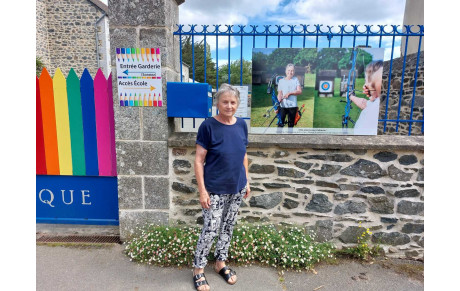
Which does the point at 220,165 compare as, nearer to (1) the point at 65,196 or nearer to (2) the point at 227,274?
(2) the point at 227,274

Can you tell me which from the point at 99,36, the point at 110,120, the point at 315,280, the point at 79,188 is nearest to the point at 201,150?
the point at 110,120

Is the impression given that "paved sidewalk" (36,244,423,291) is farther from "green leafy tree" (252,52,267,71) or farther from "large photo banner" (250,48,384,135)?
"green leafy tree" (252,52,267,71)

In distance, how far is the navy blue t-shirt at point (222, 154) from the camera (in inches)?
84.3

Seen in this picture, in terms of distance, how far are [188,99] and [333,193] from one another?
187cm

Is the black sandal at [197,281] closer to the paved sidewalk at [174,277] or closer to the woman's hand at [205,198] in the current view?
the paved sidewalk at [174,277]

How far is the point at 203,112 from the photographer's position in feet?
9.07

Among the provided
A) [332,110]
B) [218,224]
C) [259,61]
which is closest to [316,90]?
[332,110]

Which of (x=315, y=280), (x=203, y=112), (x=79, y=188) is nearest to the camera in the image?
(x=315, y=280)

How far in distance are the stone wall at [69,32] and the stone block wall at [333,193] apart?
50.6ft

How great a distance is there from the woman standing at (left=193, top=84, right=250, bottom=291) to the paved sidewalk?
315mm

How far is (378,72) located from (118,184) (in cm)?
306

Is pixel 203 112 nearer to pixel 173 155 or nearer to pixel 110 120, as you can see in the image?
pixel 173 155

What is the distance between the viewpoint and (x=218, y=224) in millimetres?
2301

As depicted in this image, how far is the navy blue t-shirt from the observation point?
2141mm
